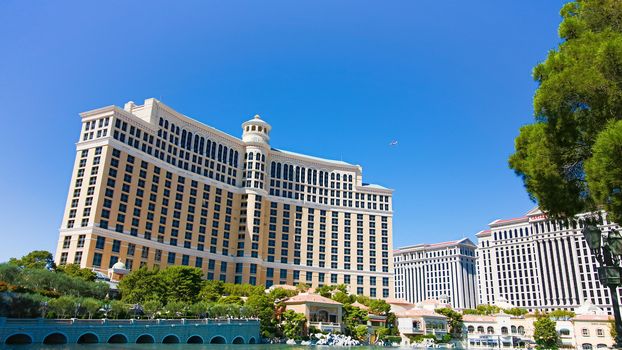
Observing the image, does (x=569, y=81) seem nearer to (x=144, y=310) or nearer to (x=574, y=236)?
(x=144, y=310)

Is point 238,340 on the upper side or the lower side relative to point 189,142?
lower

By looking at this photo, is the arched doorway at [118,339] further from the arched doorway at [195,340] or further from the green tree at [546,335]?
the green tree at [546,335]

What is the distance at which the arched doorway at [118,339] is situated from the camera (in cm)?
5184

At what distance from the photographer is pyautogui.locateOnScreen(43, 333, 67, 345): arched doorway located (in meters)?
46.1

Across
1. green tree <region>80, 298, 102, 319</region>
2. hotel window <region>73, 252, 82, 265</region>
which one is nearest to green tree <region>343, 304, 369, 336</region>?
green tree <region>80, 298, 102, 319</region>

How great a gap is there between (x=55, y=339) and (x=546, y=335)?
83271 mm

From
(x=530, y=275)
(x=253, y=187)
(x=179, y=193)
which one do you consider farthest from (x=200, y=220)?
(x=530, y=275)

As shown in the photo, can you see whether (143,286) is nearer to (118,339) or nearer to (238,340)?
(238,340)

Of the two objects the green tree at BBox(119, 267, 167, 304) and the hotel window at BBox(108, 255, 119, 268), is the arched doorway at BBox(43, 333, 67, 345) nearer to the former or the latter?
the green tree at BBox(119, 267, 167, 304)

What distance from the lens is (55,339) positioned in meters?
47.2

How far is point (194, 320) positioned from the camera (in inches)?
2387

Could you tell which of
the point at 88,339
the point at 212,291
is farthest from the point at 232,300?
the point at 88,339

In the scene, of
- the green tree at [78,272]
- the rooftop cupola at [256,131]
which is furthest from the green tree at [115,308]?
the rooftop cupola at [256,131]

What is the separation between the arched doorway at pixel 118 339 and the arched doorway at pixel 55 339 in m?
5.78
